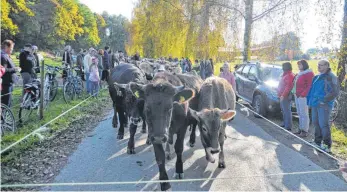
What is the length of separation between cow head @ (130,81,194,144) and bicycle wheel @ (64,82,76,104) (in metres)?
7.79

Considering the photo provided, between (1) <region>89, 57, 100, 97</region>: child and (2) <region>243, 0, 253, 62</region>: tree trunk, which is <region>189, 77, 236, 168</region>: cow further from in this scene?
(2) <region>243, 0, 253, 62</region>: tree trunk

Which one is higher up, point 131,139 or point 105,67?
point 105,67

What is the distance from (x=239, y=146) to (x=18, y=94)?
10467mm

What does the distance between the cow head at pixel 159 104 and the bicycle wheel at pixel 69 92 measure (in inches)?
307

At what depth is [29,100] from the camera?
851 cm

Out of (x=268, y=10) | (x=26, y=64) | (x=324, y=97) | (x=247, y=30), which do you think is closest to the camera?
(x=324, y=97)

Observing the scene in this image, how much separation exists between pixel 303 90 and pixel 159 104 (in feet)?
17.2

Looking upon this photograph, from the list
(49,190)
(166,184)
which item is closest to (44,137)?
(49,190)

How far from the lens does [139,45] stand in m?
33.5

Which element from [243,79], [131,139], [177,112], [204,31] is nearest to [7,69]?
[131,139]

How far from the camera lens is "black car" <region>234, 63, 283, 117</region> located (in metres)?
10.5

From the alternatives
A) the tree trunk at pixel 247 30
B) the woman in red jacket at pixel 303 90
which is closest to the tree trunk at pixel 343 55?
the woman in red jacket at pixel 303 90

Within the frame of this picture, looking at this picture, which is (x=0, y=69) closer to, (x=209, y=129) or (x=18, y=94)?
(x=209, y=129)

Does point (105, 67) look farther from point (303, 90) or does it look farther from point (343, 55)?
point (343, 55)
